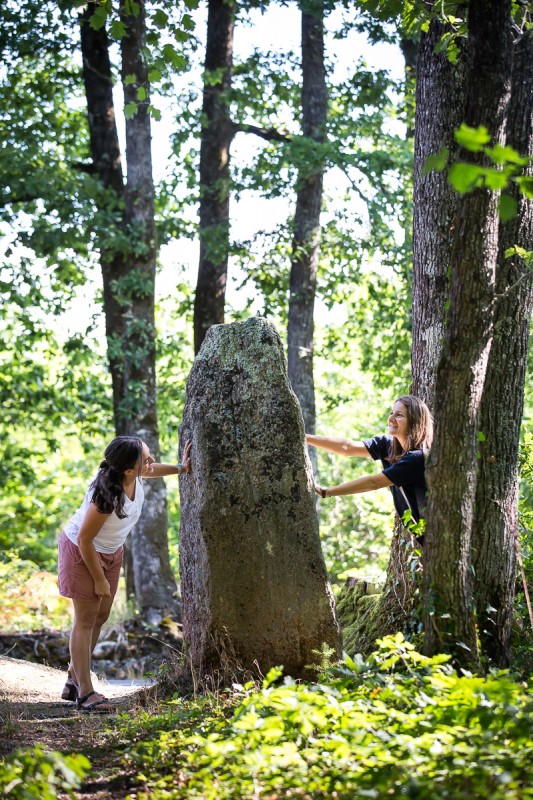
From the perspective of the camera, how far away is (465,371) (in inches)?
176

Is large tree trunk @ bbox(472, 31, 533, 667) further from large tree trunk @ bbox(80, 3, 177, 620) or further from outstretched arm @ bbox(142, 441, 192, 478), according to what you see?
large tree trunk @ bbox(80, 3, 177, 620)

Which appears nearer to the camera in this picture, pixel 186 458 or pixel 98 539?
pixel 186 458

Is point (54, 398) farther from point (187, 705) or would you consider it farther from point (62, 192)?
point (187, 705)

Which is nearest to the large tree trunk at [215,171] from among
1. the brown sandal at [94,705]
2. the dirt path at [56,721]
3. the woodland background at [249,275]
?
the woodland background at [249,275]

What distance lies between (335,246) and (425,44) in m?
9.79

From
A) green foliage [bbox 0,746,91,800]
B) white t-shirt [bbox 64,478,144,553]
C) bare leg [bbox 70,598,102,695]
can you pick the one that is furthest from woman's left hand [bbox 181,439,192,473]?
green foliage [bbox 0,746,91,800]

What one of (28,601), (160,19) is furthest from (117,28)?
(28,601)

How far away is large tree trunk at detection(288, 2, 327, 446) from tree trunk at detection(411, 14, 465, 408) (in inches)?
309

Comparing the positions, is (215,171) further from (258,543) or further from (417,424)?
(258,543)

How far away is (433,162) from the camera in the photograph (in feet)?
10.9

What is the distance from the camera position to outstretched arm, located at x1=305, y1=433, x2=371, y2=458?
6406 millimetres

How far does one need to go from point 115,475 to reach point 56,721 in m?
1.68

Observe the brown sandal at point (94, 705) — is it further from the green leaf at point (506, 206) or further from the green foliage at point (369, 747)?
the green leaf at point (506, 206)

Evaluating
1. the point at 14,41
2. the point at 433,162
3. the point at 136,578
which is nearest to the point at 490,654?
the point at 433,162
